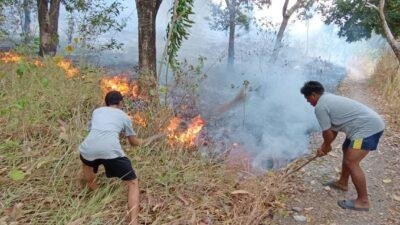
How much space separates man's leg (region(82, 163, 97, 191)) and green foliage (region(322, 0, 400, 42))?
388 inches

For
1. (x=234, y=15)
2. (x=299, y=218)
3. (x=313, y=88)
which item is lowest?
(x=299, y=218)

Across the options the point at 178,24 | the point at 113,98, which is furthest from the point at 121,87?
the point at 113,98

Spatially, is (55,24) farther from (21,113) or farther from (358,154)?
(358,154)

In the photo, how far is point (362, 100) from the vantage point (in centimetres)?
991

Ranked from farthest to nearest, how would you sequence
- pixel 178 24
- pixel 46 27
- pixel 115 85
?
pixel 46 27 < pixel 115 85 < pixel 178 24

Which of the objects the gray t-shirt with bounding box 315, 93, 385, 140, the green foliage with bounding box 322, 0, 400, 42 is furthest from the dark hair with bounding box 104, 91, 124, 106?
the green foliage with bounding box 322, 0, 400, 42

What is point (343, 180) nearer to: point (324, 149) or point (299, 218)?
point (324, 149)

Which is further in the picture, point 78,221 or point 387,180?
point 387,180

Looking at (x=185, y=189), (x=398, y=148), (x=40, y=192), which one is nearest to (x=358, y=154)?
(x=185, y=189)

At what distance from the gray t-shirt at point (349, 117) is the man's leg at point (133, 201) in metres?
2.24

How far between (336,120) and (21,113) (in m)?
4.17

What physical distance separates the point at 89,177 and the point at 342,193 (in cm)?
325

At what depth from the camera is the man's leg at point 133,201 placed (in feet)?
13.7

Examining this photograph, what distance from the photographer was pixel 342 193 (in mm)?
5383
